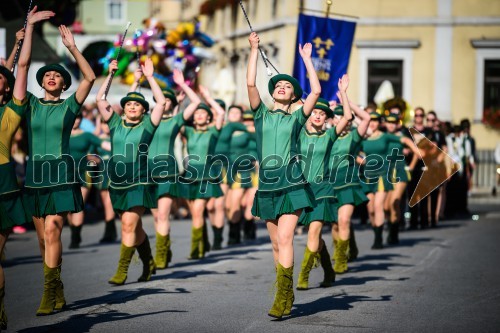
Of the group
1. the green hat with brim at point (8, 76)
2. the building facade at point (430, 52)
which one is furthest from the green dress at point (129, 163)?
the building facade at point (430, 52)

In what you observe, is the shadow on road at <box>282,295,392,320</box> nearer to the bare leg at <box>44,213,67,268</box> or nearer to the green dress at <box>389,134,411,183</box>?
the bare leg at <box>44,213,67,268</box>

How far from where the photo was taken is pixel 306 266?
1073 centimetres

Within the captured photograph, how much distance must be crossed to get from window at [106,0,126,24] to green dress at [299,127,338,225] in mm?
61927

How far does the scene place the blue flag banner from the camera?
16.6 metres

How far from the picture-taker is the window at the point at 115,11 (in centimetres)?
7194

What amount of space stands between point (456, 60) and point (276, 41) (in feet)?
17.8

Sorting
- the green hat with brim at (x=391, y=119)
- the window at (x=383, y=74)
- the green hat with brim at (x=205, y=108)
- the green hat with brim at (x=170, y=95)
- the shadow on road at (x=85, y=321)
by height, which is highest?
the window at (x=383, y=74)

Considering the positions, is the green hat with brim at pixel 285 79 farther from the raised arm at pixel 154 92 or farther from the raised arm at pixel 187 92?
the raised arm at pixel 187 92

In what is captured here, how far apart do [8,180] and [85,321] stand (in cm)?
130

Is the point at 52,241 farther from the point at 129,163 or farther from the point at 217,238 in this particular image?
the point at 217,238

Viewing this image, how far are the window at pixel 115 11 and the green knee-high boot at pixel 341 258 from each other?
60.9 m

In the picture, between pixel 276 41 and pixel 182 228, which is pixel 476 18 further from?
pixel 182 228

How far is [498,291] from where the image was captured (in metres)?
10.8

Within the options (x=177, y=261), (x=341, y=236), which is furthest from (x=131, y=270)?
(x=341, y=236)
